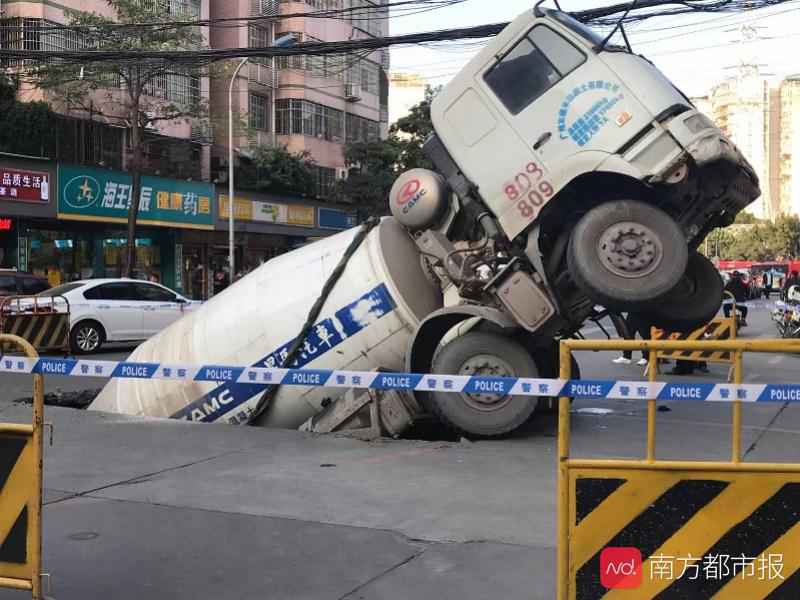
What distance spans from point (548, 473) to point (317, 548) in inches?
102

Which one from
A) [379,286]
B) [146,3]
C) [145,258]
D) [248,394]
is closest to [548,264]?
[379,286]

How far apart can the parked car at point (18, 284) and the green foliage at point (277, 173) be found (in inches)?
685

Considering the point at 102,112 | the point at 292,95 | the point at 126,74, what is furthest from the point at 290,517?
the point at 292,95

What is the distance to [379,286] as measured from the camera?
855 cm

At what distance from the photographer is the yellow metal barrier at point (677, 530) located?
340cm

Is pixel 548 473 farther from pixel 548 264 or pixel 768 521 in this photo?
pixel 768 521

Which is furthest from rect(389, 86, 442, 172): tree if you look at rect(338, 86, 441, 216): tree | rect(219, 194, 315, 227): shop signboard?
rect(219, 194, 315, 227): shop signboard

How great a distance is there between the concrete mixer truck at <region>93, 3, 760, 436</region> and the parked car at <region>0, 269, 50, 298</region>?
34.4 ft

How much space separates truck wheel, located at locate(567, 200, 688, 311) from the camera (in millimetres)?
7434

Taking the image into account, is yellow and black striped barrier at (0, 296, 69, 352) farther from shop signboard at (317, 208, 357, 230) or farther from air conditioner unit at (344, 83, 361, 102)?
air conditioner unit at (344, 83, 361, 102)

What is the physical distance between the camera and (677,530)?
344 centimetres

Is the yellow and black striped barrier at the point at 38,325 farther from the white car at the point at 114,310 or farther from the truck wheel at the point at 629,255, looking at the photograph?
the truck wheel at the point at 629,255

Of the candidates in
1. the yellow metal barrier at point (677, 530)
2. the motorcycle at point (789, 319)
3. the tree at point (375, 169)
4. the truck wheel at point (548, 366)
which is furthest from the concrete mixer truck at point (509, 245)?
the tree at point (375, 169)
